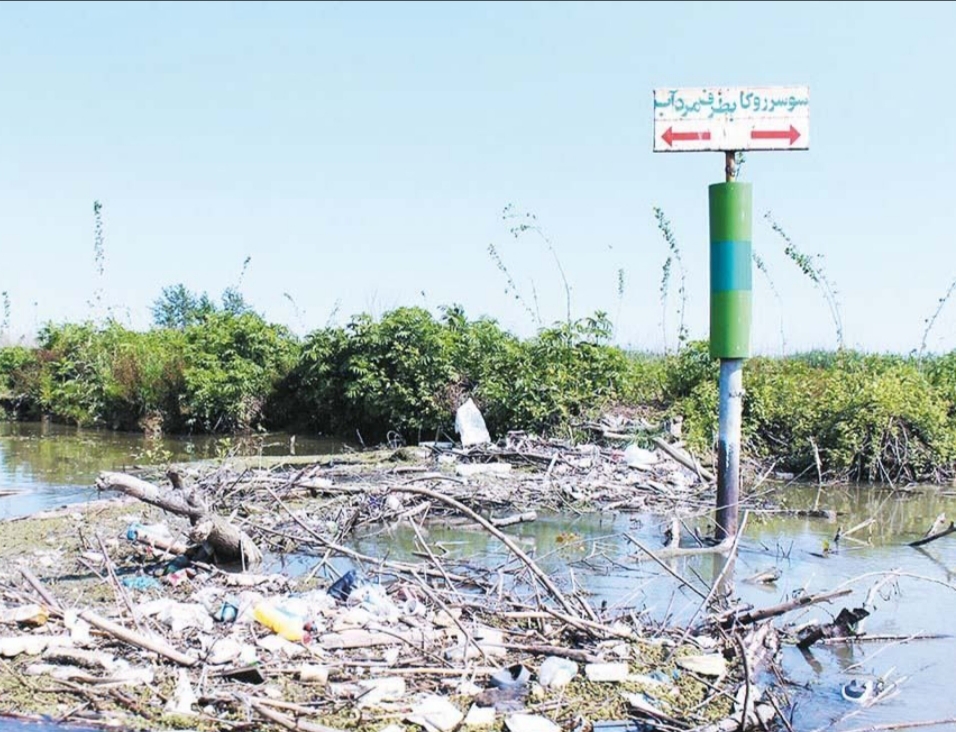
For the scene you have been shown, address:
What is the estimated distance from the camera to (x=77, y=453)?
15.3m

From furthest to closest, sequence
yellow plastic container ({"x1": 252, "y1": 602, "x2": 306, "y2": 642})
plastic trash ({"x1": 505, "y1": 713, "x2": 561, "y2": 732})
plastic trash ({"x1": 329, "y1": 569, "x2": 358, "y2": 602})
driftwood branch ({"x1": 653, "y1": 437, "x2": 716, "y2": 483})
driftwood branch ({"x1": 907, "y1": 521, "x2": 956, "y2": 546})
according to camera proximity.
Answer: driftwood branch ({"x1": 653, "y1": 437, "x2": 716, "y2": 483}) < driftwood branch ({"x1": 907, "y1": 521, "x2": 956, "y2": 546}) < plastic trash ({"x1": 329, "y1": 569, "x2": 358, "y2": 602}) < yellow plastic container ({"x1": 252, "y1": 602, "x2": 306, "y2": 642}) < plastic trash ({"x1": 505, "y1": 713, "x2": 561, "y2": 732})

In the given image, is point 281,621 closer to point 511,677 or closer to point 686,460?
point 511,677

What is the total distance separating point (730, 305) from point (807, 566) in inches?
78.8

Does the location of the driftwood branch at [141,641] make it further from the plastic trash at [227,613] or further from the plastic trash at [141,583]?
the plastic trash at [141,583]

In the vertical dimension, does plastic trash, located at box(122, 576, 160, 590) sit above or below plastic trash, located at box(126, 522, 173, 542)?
below

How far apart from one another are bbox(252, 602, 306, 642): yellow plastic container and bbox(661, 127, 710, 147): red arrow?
4.55 metres

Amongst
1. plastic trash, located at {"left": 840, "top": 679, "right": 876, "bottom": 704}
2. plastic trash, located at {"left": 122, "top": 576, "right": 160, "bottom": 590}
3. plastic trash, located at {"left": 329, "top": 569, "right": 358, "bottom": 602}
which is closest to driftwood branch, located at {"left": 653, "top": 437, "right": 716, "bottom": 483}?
plastic trash, located at {"left": 329, "top": 569, "right": 358, "bottom": 602}

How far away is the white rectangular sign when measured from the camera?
25.1ft

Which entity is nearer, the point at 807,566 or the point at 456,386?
the point at 807,566

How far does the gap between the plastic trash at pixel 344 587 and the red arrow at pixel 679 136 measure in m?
4.03

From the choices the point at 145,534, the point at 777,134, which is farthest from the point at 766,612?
the point at 145,534

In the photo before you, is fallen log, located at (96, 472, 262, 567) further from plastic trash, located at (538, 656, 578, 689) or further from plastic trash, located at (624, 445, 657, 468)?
plastic trash, located at (624, 445, 657, 468)

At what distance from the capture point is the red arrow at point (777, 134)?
7.68 metres

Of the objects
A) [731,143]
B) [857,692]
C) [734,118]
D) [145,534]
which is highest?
[734,118]
